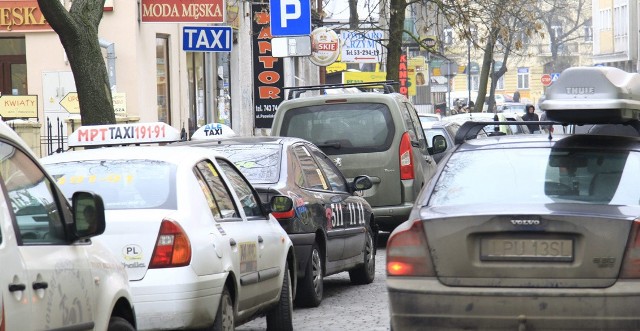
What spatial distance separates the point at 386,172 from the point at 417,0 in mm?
15069

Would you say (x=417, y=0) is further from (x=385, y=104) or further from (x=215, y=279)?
(x=215, y=279)

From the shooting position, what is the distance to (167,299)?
7719 millimetres

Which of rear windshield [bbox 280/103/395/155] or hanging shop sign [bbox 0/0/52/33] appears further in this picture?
hanging shop sign [bbox 0/0/52/33]

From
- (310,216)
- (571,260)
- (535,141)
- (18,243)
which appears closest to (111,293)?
(18,243)

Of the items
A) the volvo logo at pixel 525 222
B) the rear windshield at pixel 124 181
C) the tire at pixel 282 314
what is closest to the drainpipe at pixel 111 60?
the tire at pixel 282 314

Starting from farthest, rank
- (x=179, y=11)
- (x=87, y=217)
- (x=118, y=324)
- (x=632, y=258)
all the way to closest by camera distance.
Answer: (x=179, y=11) → (x=632, y=258) → (x=118, y=324) → (x=87, y=217)

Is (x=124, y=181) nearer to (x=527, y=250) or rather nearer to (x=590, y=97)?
(x=527, y=250)

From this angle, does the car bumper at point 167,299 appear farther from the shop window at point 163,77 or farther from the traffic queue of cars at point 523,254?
the shop window at point 163,77

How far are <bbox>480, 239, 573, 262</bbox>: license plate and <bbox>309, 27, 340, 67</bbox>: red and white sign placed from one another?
30499 mm

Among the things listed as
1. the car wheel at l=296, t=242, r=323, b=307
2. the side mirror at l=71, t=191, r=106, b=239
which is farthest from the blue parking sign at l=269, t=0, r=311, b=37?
the side mirror at l=71, t=191, r=106, b=239

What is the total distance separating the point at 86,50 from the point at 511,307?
10010 millimetres

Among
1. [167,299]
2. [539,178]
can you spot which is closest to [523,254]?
[539,178]

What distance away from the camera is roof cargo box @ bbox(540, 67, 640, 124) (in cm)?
848

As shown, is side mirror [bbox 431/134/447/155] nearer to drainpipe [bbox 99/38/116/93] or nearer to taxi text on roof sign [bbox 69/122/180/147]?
taxi text on roof sign [bbox 69/122/180/147]
